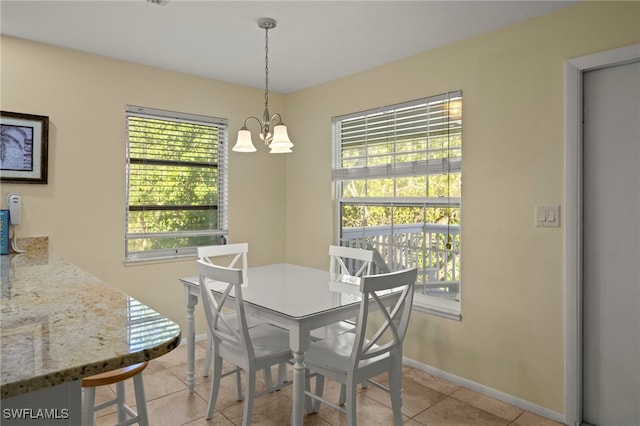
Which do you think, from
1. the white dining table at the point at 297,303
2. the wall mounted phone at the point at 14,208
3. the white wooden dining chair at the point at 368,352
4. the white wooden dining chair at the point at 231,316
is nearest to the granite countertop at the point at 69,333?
the white dining table at the point at 297,303

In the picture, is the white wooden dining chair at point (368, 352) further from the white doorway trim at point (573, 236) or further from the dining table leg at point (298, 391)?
the white doorway trim at point (573, 236)

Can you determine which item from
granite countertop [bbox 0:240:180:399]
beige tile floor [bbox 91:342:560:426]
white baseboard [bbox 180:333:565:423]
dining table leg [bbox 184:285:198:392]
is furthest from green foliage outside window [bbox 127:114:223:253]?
white baseboard [bbox 180:333:565:423]

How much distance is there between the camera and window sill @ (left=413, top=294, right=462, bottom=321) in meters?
2.89

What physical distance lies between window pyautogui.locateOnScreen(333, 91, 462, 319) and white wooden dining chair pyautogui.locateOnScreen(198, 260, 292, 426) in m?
1.28

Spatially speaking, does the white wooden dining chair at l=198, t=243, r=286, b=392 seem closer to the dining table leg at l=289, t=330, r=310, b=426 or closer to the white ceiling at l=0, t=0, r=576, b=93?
the dining table leg at l=289, t=330, r=310, b=426

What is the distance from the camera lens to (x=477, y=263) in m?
2.76

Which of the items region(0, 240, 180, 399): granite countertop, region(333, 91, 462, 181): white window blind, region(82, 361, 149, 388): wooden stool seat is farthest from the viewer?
region(333, 91, 462, 181): white window blind

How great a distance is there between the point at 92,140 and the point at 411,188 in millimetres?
2504

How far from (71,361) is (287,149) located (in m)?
1.74

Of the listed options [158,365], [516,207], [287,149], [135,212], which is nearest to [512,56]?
[516,207]

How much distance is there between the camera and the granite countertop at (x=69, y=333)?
32.0 inches

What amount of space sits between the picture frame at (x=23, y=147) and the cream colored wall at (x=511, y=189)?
106 inches

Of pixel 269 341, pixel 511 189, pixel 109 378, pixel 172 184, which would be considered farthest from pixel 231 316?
pixel 511 189

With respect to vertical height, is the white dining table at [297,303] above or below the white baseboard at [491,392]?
above
